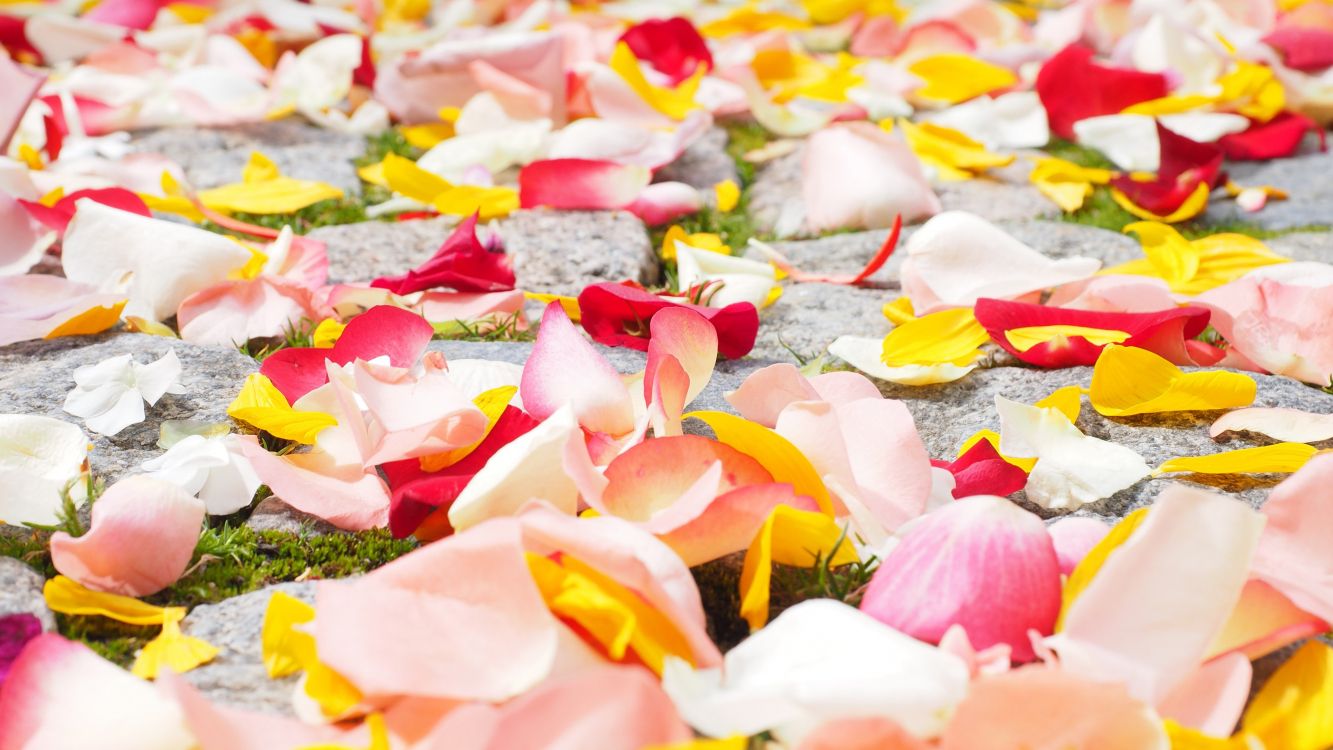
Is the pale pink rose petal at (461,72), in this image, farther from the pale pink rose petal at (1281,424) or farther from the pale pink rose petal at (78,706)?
the pale pink rose petal at (78,706)

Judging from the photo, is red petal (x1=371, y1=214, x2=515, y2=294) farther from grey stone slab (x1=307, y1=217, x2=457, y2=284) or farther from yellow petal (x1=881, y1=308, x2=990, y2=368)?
yellow petal (x1=881, y1=308, x2=990, y2=368)

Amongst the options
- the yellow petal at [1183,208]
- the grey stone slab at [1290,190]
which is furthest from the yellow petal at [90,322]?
the grey stone slab at [1290,190]

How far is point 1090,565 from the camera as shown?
0.79 metres

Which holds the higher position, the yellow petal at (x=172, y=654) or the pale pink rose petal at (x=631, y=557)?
the pale pink rose petal at (x=631, y=557)

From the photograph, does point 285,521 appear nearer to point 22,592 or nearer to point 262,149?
point 22,592

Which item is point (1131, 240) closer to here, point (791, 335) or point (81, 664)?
point (791, 335)

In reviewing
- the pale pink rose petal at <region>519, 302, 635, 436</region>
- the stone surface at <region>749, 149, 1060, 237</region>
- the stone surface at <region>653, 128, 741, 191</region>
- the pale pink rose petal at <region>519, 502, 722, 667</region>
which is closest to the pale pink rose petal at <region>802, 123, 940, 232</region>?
the stone surface at <region>749, 149, 1060, 237</region>

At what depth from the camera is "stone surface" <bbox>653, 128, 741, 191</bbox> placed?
205cm

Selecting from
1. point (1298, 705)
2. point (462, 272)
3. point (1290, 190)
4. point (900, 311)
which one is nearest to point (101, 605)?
point (462, 272)

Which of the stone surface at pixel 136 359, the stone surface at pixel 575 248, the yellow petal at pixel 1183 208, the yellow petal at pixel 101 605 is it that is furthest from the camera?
the yellow petal at pixel 1183 208

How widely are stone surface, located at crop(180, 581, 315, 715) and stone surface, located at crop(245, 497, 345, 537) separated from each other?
0.08m

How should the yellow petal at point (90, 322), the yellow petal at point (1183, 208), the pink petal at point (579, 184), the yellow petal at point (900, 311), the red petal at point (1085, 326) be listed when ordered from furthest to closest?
the yellow petal at point (1183, 208)
the pink petal at point (579, 184)
the yellow petal at point (900, 311)
the yellow petal at point (90, 322)
the red petal at point (1085, 326)

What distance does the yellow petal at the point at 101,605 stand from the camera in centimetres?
87

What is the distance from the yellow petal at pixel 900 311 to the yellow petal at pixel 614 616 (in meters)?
0.75
